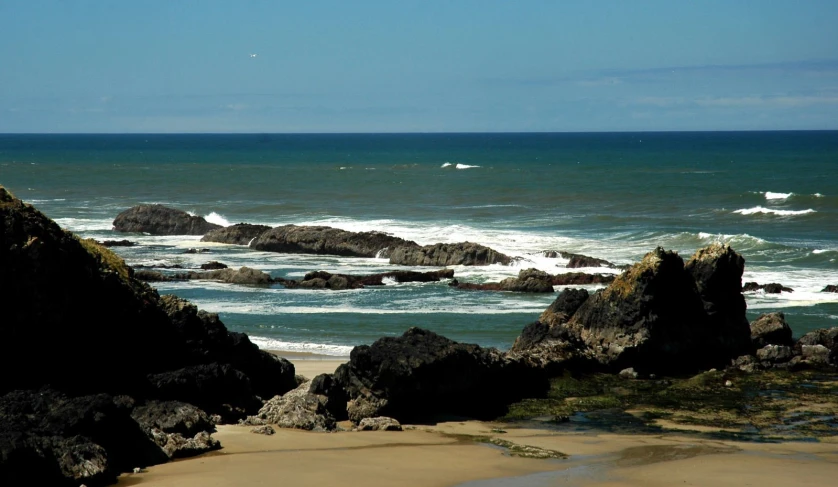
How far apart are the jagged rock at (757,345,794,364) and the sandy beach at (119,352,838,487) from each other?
4.97 meters

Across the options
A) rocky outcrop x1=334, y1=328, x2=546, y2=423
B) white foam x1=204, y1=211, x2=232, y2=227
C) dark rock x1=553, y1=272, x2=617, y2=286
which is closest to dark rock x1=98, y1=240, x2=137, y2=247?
white foam x1=204, y1=211, x2=232, y2=227

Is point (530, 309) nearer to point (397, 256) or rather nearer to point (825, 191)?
point (397, 256)

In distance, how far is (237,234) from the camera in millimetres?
42500

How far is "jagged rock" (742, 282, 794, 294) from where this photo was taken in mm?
26734

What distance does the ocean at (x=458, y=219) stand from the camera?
941 inches

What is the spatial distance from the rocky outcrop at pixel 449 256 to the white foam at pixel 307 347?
1493 centimetres

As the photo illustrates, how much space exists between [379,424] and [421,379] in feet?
3.35

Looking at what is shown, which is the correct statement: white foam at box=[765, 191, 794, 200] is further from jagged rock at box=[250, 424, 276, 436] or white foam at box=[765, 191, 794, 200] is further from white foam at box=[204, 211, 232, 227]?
jagged rock at box=[250, 424, 276, 436]

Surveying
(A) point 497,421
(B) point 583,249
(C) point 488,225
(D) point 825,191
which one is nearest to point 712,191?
(D) point 825,191

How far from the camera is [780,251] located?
3575cm

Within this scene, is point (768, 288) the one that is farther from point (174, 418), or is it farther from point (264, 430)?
point (174, 418)

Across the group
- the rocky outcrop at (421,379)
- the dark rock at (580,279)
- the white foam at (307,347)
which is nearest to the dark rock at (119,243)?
the dark rock at (580,279)

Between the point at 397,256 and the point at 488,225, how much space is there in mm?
12935

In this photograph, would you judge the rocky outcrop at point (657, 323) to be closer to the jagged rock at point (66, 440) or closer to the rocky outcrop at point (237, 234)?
the jagged rock at point (66, 440)
